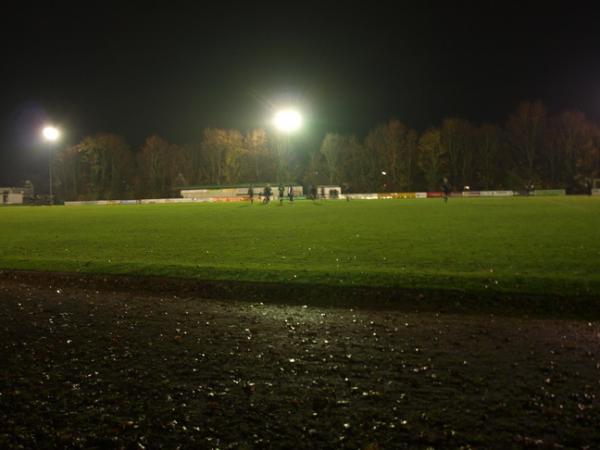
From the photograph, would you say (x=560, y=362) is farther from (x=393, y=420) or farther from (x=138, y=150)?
(x=138, y=150)

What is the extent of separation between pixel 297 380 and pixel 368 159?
96.4 m

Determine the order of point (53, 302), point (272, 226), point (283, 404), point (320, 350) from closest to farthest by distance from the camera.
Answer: point (283, 404) < point (320, 350) < point (53, 302) < point (272, 226)

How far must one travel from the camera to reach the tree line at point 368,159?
90062 mm

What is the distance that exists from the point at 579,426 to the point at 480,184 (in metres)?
95.0

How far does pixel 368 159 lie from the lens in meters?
99.6

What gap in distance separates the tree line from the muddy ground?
89.1 m

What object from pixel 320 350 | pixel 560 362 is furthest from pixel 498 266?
pixel 320 350

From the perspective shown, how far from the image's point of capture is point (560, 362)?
5.94m

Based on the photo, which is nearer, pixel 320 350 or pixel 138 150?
pixel 320 350

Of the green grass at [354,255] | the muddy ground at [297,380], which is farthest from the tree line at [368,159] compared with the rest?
the muddy ground at [297,380]

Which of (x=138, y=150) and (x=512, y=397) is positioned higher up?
(x=138, y=150)

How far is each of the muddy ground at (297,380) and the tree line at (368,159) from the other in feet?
292

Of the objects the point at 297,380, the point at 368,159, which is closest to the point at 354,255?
the point at 297,380

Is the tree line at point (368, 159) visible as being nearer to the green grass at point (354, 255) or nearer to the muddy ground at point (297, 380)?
the green grass at point (354, 255)
